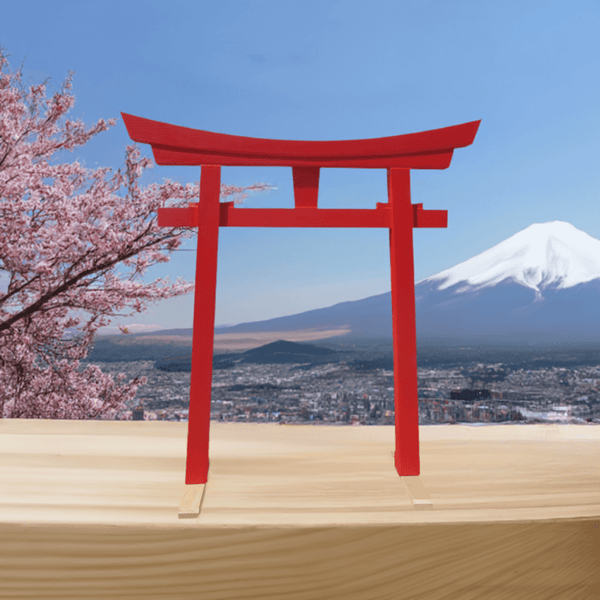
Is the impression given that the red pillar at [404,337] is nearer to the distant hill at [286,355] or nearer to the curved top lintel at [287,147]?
the curved top lintel at [287,147]

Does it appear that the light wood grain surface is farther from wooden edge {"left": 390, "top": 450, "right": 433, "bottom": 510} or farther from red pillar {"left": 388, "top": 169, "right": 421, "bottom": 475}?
red pillar {"left": 388, "top": 169, "right": 421, "bottom": 475}

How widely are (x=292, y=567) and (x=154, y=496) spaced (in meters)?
0.43

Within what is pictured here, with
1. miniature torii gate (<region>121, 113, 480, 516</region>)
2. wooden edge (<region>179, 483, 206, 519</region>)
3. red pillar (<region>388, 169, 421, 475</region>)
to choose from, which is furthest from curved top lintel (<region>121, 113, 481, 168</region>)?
wooden edge (<region>179, 483, 206, 519</region>)

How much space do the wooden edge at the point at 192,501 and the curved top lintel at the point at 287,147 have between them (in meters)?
0.97

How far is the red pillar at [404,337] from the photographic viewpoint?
129 centimetres

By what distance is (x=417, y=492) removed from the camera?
1177mm

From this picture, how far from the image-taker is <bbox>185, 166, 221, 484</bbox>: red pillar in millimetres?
1247

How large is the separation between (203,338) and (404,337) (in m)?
0.60

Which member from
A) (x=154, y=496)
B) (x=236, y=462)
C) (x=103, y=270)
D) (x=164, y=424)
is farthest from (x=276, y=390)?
(x=154, y=496)

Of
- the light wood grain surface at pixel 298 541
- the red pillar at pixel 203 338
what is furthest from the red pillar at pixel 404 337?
the red pillar at pixel 203 338

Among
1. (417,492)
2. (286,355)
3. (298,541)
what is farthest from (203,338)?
(286,355)

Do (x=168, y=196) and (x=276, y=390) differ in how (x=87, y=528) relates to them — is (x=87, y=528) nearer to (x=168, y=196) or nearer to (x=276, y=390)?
(x=168, y=196)

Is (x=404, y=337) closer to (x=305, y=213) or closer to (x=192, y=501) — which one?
(x=305, y=213)

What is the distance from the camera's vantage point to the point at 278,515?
3.39 ft
